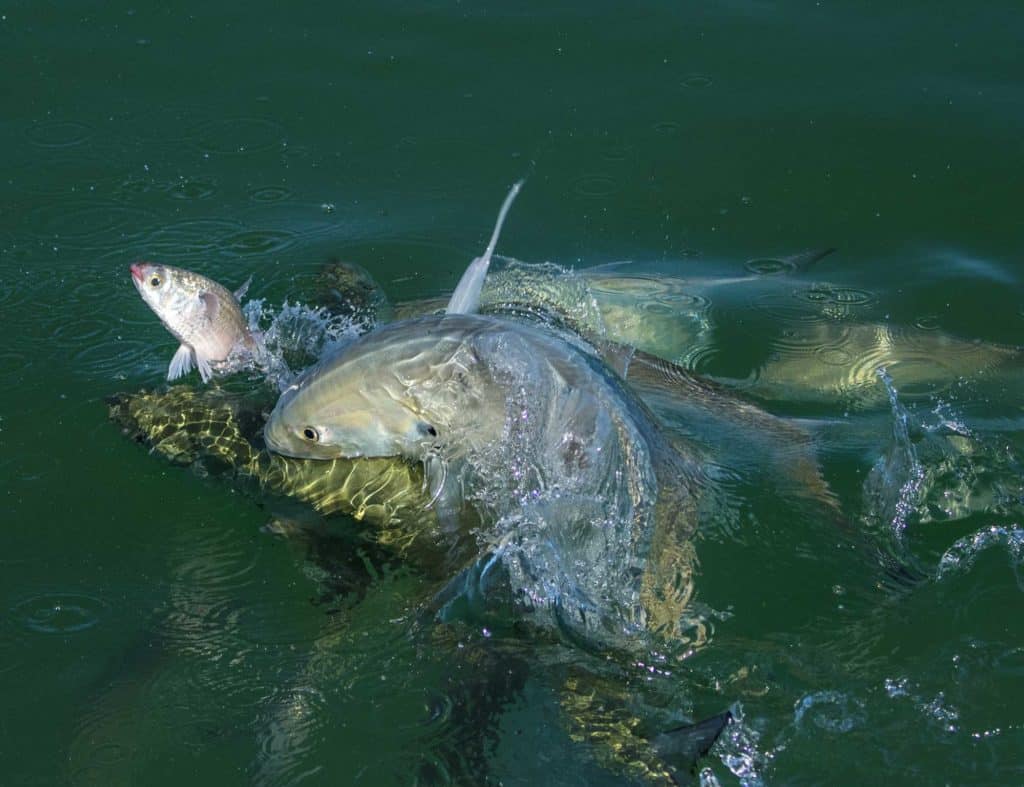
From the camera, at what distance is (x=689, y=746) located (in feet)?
12.7

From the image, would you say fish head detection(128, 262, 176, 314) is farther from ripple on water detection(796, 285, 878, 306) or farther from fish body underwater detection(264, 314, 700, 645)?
ripple on water detection(796, 285, 878, 306)

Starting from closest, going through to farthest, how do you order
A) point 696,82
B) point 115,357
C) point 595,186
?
point 115,357 → point 595,186 → point 696,82

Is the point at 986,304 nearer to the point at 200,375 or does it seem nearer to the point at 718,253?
the point at 718,253

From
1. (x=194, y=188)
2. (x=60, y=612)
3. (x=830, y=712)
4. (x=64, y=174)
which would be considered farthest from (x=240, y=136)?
(x=830, y=712)

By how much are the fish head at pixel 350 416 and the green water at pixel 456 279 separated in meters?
0.42

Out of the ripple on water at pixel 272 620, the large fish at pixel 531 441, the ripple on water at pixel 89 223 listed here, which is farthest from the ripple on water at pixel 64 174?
the ripple on water at pixel 272 620

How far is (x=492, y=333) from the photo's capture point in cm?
473

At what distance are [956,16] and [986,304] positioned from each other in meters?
3.05

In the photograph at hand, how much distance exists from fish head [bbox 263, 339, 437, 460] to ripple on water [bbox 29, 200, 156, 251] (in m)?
2.33

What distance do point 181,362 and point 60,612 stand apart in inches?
46.1

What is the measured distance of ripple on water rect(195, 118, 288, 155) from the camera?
25.0 feet

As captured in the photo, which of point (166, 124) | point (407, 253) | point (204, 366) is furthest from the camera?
point (166, 124)

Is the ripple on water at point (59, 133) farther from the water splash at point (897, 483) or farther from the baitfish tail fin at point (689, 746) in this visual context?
the baitfish tail fin at point (689, 746)

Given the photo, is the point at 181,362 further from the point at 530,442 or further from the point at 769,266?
the point at 769,266
